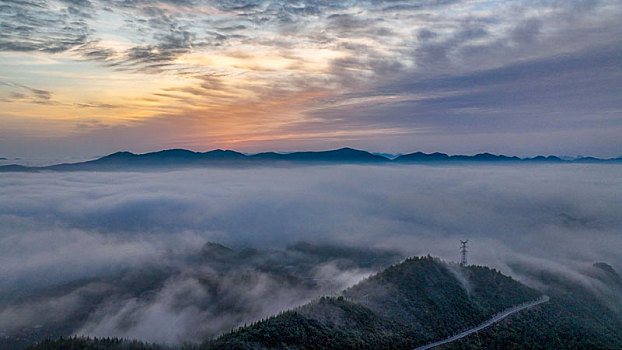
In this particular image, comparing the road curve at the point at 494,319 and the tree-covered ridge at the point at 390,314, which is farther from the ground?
the tree-covered ridge at the point at 390,314

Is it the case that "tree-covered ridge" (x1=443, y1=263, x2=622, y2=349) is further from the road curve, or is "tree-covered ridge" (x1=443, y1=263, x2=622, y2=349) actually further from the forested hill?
the forested hill

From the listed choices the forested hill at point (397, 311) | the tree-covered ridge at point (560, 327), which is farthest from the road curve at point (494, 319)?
the tree-covered ridge at point (560, 327)

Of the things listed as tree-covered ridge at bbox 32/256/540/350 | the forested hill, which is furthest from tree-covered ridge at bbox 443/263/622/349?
tree-covered ridge at bbox 32/256/540/350

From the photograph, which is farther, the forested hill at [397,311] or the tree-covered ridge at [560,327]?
the tree-covered ridge at [560,327]

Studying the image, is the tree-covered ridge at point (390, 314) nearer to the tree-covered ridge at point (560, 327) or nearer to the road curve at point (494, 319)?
the road curve at point (494, 319)

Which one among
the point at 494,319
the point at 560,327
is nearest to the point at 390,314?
the point at 494,319

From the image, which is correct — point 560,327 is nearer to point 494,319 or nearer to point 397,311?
point 494,319

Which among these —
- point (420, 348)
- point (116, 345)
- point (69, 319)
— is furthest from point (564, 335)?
point (69, 319)

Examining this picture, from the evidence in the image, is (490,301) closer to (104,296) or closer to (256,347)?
(256,347)

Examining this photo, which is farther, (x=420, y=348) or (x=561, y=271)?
(x=561, y=271)
